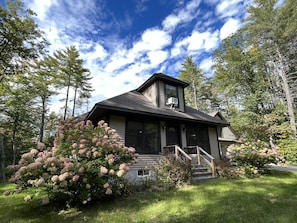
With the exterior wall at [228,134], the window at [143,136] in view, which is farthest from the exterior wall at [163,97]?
the exterior wall at [228,134]

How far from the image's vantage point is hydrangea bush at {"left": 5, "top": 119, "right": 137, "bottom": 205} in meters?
3.80

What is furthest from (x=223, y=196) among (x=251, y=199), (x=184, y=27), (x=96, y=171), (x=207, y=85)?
(x=207, y=85)

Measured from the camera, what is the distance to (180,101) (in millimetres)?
10805

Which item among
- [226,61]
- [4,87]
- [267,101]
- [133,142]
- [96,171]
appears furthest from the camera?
[226,61]

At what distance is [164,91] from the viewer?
10281mm

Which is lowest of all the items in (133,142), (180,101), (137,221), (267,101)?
(137,221)

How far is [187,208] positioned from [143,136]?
4497 mm

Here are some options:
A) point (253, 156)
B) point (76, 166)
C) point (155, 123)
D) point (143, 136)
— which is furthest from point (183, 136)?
point (76, 166)

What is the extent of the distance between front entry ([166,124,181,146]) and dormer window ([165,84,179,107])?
4.48 ft

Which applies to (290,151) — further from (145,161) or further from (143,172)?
(143,172)

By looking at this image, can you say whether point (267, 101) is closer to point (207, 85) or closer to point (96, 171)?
point (207, 85)

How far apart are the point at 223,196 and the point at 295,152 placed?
11.0 meters

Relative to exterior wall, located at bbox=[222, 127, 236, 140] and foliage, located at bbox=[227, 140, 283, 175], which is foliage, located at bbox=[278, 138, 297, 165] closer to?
foliage, located at bbox=[227, 140, 283, 175]

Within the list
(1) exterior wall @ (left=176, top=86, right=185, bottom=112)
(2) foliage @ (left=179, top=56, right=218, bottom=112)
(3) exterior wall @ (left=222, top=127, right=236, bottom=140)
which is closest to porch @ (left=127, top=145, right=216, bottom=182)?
(1) exterior wall @ (left=176, top=86, right=185, bottom=112)
